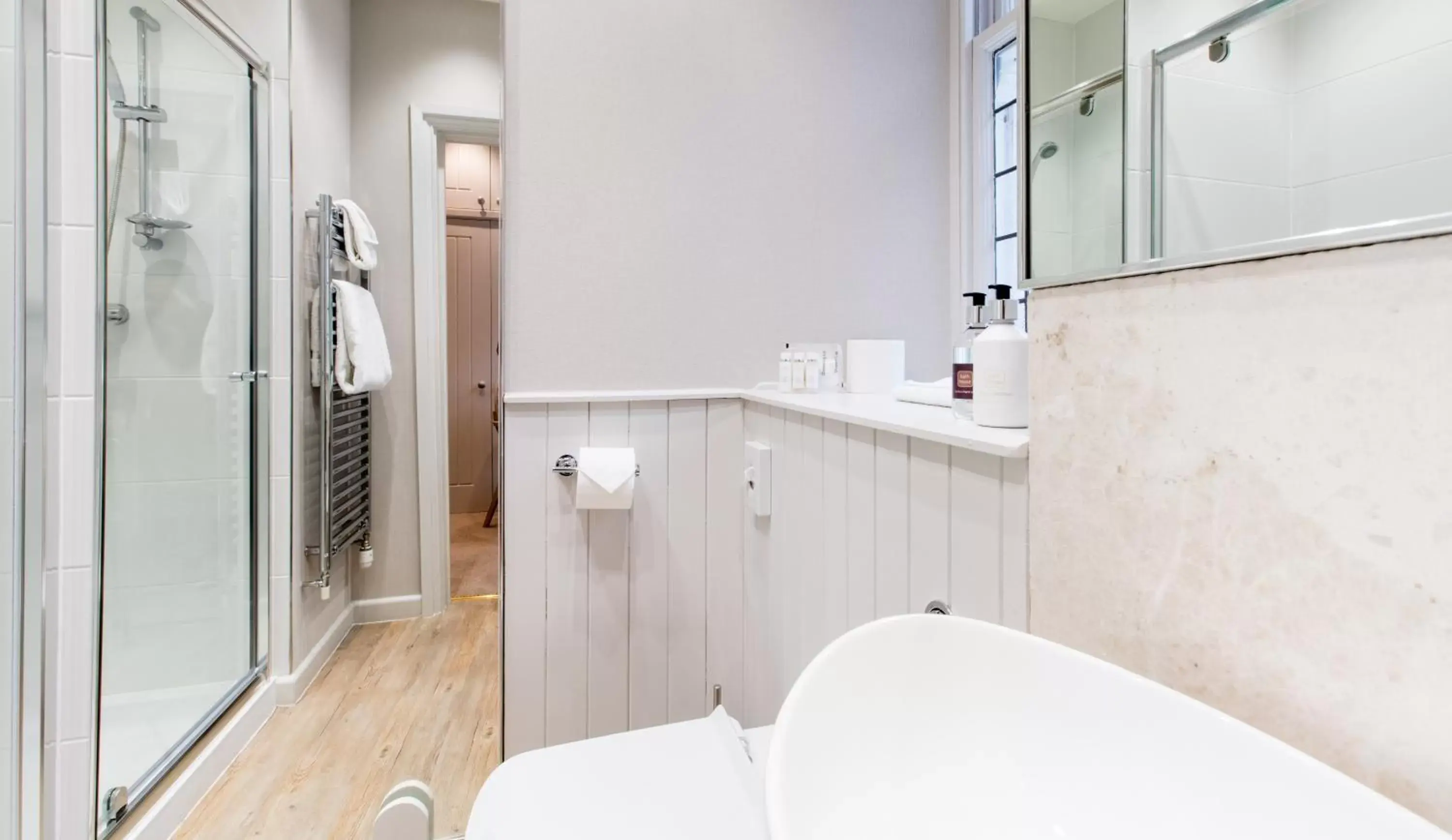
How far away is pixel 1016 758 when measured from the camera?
47 centimetres

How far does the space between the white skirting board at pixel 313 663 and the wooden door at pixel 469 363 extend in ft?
1.85

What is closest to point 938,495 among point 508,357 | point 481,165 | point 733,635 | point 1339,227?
point 1339,227

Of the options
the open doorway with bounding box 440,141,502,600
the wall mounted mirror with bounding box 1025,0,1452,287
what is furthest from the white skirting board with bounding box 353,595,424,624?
the wall mounted mirror with bounding box 1025,0,1452,287

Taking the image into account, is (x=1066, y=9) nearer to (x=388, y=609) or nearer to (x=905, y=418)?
(x=905, y=418)

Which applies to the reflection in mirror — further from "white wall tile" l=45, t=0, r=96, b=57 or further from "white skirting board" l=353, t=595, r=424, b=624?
"white skirting board" l=353, t=595, r=424, b=624

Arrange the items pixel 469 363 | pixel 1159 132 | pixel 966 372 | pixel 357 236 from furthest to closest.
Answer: pixel 469 363 → pixel 357 236 → pixel 966 372 → pixel 1159 132

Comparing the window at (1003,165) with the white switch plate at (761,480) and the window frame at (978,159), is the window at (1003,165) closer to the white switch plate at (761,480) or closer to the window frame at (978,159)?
the window frame at (978,159)

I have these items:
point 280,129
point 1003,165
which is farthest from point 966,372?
point 280,129

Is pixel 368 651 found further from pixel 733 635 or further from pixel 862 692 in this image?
pixel 862 692

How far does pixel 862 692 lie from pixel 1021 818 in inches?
5.3

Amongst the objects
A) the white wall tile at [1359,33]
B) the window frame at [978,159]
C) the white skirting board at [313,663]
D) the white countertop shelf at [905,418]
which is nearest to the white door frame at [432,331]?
the white skirting board at [313,663]

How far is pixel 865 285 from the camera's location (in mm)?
1646

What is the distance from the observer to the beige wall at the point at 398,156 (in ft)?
6.27

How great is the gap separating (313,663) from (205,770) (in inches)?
19.5
